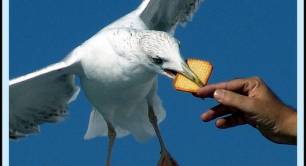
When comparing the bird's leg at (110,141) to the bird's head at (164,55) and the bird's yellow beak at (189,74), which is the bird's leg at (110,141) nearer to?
the bird's head at (164,55)

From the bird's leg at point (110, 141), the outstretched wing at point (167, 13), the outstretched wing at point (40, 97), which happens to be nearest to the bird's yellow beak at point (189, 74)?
the outstretched wing at point (40, 97)

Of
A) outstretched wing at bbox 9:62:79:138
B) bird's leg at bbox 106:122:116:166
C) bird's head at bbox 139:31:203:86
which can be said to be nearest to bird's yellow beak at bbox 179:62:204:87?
bird's head at bbox 139:31:203:86

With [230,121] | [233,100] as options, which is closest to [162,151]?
[230,121]

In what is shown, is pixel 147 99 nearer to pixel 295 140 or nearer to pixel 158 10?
pixel 158 10

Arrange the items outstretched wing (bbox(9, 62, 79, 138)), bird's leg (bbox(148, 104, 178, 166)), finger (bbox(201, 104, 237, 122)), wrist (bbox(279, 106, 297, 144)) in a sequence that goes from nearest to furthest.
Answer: wrist (bbox(279, 106, 297, 144)) → finger (bbox(201, 104, 237, 122)) → outstretched wing (bbox(9, 62, 79, 138)) → bird's leg (bbox(148, 104, 178, 166))

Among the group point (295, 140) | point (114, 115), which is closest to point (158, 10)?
point (114, 115)

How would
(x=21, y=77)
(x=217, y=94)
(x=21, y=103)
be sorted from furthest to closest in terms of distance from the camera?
(x=21, y=103), (x=21, y=77), (x=217, y=94)

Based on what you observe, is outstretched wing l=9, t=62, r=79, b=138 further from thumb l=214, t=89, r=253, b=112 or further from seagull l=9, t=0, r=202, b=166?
thumb l=214, t=89, r=253, b=112
